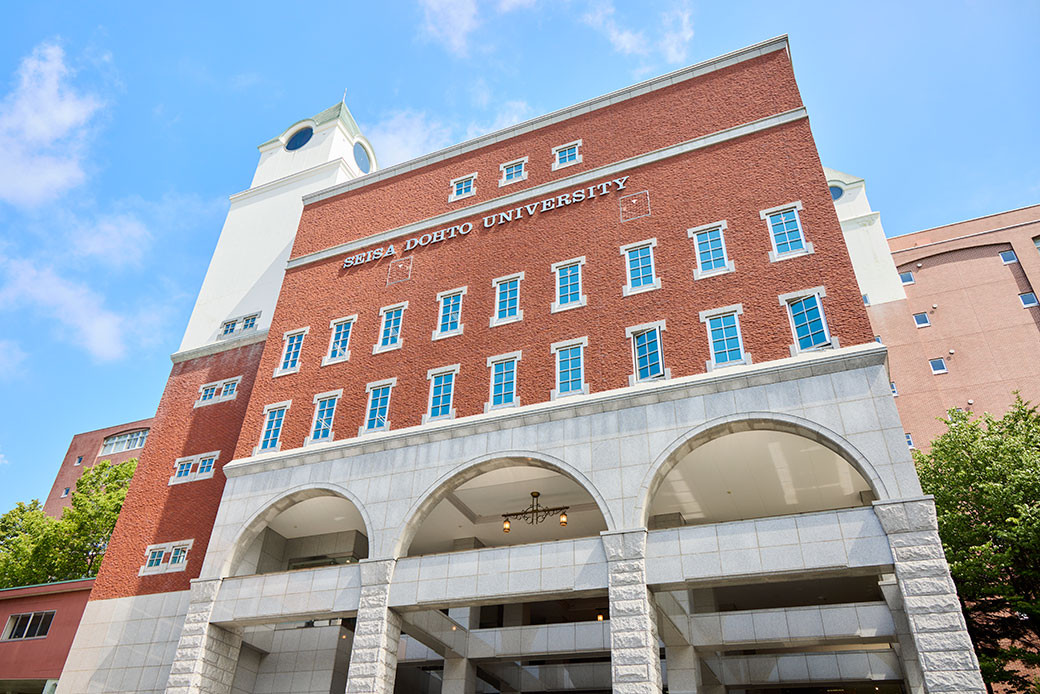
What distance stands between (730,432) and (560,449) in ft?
16.8

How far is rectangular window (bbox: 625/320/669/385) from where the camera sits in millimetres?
22750

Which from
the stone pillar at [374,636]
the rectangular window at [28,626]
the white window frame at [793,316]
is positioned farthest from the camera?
the rectangular window at [28,626]

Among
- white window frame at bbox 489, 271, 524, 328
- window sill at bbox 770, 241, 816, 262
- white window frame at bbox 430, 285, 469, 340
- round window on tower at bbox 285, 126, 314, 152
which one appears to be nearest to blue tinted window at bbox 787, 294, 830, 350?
window sill at bbox 770, 241, 816, 262

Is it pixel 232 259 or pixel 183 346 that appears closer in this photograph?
pixel 183 346

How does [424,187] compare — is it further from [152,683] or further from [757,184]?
[152,683]

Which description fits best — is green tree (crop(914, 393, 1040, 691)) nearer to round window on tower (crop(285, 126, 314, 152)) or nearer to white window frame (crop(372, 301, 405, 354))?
white window frame (crop(372, 301, 405, 354))

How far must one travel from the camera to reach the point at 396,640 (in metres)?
22.2

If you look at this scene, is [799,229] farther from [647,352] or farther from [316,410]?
[316,410]

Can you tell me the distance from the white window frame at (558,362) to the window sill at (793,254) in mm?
6578

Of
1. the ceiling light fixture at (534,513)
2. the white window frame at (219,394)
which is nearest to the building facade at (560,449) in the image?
the white window frame at (219,394)

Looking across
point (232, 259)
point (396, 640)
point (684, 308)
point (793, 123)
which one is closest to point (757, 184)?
point (793, 123)

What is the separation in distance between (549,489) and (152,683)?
16.5 metres

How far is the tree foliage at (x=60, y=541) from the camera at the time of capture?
1612 inches

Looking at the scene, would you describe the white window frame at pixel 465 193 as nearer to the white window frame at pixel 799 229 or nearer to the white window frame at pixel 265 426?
the white window frame at pixel 265 426
